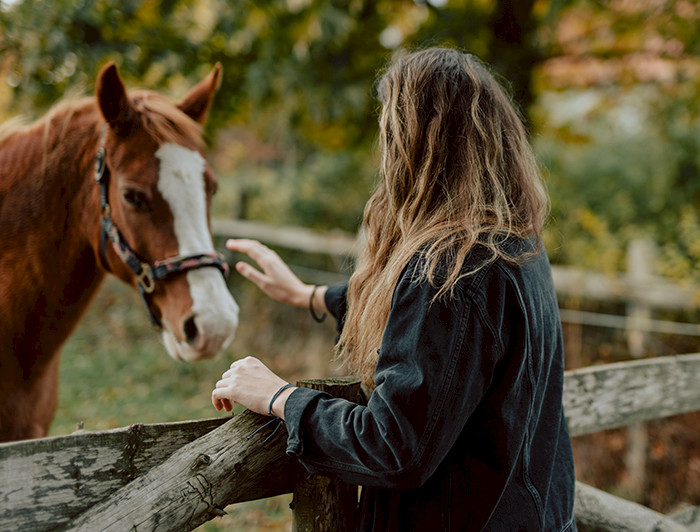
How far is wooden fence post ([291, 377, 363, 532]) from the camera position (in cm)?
138

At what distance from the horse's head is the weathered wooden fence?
32.9 inches

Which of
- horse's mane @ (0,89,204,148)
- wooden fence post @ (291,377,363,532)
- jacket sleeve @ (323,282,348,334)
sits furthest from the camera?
horse's mane @ (0,89,204,148)

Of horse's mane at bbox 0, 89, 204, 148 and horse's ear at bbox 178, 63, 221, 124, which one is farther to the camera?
horse's ear at bbox 178, 63, 221, 124

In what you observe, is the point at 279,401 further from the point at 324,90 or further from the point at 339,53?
the point at 339,53

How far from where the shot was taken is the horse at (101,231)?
2.08 m

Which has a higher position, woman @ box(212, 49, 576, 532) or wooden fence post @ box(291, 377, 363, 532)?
woman @ box(212, 49, 576, 532)

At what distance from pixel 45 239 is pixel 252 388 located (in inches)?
53.5

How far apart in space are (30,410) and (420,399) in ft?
5.67

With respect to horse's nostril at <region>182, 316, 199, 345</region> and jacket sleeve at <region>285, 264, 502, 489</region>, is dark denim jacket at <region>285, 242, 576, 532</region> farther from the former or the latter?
horse's nostril at <region>182, 316, 199, 345</region>

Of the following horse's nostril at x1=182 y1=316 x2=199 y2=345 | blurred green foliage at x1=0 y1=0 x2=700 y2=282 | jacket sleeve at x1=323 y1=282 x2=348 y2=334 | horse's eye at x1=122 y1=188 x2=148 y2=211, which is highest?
blurred green foliage at x1=0 y1=0 x2=700 y2=282

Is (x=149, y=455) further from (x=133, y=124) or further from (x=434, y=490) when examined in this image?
(x=133, y=124)

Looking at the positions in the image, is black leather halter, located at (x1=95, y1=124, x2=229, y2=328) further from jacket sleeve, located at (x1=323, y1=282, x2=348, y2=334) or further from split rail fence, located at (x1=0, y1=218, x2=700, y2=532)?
split rail fence, located at (x1=0, y1=218, x2=700, y2=532)

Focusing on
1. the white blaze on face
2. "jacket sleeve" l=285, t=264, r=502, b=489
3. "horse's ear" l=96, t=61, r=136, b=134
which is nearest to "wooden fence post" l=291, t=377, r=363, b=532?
"jacket sleeve" l=285, t=264, r=502, b=489

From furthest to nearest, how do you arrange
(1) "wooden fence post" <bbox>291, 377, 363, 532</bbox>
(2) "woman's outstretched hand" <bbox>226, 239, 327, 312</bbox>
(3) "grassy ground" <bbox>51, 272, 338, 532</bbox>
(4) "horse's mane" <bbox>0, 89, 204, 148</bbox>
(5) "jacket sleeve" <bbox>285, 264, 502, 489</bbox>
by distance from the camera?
1. (3) "grassy ground" <bbox>51, 272, 338, 532</bbox>
2. (4) "horse's mane" <bbox>0, 89, 204, 148</bbox>
3. (2) "woman's outstretched hand" <bbox>226, 239, 327, 312</bbox>
4. (1) "wooden fence post" <bbox>291, 377, 363, 532</bbox>
5. (5) "jacket sleeve" <bbox>285, 264, 502, 489</bbox>
